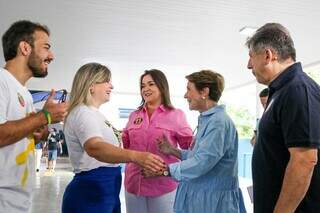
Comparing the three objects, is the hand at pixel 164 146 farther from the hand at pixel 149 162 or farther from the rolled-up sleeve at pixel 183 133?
the hand at pixel 149 162

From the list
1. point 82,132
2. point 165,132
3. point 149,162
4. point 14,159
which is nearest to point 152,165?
point 149,162

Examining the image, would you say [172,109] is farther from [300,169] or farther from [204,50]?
[204,50]

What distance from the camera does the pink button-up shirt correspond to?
8.36ft

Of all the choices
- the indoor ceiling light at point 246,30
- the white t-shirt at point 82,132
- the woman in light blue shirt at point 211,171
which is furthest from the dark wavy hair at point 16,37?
the indoor ceiling light at point 246,30

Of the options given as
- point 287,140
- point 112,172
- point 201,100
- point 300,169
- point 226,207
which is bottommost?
point 226,207

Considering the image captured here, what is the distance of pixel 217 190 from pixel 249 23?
14.5 ft

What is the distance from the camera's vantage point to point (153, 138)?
264 centimetres

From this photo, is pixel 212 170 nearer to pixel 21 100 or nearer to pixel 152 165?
pixel 152 165

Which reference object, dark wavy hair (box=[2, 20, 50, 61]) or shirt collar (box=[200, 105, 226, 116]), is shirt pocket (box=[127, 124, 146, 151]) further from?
dark wavy hair (box=[2, 20, 50, 61])

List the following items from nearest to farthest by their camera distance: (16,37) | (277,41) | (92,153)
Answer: (277,41) → (16,37) → (92,153)

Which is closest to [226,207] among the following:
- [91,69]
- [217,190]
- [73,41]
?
[217,190]

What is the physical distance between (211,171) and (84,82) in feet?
3.03

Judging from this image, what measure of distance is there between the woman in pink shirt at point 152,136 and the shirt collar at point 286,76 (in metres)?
1.25

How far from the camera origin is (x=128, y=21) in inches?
240
